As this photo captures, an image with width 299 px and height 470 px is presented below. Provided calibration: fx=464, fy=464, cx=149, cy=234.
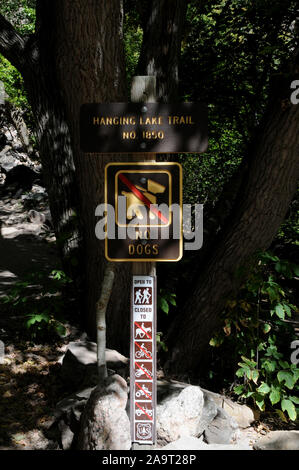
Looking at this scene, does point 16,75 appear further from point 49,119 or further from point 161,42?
point 161,42

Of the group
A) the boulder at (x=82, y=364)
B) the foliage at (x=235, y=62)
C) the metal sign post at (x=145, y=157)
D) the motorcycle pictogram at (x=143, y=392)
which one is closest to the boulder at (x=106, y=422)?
the motorcycle pictogram at (x=143, y=392)

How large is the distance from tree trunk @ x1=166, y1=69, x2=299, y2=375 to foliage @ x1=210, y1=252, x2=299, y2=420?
0.17 metres

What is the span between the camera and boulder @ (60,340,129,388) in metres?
4.36

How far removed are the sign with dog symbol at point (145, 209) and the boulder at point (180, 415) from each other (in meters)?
1.38

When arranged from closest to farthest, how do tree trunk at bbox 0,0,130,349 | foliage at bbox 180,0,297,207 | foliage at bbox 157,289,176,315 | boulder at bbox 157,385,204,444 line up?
boulder at bbox 157,385,204,444, tree trunk at bbox 0,0,130,349, foliage at bbox 157,289,176,315, foliage at bbox 180,0,297,207

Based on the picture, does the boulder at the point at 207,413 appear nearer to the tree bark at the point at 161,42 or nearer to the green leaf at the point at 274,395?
the green leaf at the point at 274,395

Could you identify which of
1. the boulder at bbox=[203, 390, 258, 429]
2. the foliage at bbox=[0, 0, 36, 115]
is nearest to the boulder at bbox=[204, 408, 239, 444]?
the boulder at bbox=[203, 390, 258, 429]

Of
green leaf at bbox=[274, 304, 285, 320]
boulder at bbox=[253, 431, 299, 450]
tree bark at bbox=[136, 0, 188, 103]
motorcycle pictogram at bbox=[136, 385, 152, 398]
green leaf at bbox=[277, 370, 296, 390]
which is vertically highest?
tree bark at bbox=[136, 0, 188, 103]

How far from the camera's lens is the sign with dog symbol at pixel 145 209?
9.46 ft

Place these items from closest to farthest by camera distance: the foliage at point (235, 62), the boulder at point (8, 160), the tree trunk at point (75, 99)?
the tree trunk at point (75, 99), the foliage at point (235, 62), the boulder at point (8, 160)

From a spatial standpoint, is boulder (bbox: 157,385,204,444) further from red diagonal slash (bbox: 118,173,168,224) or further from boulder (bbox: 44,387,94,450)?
red diagonal slash (bbox: 118,173,168,224)

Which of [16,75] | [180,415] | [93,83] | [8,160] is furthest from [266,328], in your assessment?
[16,75]
